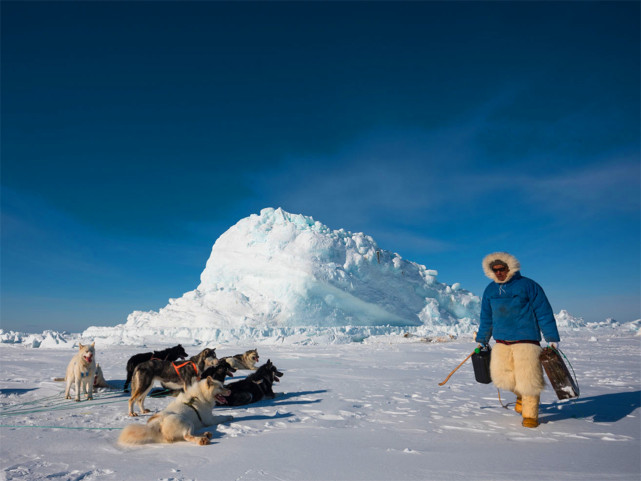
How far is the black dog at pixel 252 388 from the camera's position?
5820 millimetres

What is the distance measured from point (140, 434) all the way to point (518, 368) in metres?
4.13

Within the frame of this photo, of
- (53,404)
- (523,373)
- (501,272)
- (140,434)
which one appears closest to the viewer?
(140,434)

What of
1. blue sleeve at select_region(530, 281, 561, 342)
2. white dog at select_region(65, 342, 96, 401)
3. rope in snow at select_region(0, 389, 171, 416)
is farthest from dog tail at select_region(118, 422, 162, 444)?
blue sleeve at select_region(530, 281, 561, 342)

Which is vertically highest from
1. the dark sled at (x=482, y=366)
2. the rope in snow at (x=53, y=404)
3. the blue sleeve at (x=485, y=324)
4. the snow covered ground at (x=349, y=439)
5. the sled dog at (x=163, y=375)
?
the blue sleeve at (x=485, y=324)

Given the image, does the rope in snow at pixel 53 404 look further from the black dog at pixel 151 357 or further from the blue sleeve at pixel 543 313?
the blue sleeve at pixel 543 313

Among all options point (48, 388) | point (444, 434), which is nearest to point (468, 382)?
point (444, 434)

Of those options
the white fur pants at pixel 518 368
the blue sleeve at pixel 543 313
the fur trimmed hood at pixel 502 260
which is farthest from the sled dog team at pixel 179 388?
the blue sleeve at pixel 543 313

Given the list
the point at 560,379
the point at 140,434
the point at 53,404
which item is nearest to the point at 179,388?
the point at 53,404

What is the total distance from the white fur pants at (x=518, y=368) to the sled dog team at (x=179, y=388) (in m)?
3.41

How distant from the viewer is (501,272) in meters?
4.75

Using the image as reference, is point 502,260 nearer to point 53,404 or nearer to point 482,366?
point 482,366

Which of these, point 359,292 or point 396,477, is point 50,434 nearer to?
point 396,477

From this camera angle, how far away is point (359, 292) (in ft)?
109

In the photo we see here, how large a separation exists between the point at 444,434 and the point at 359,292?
2942cm
